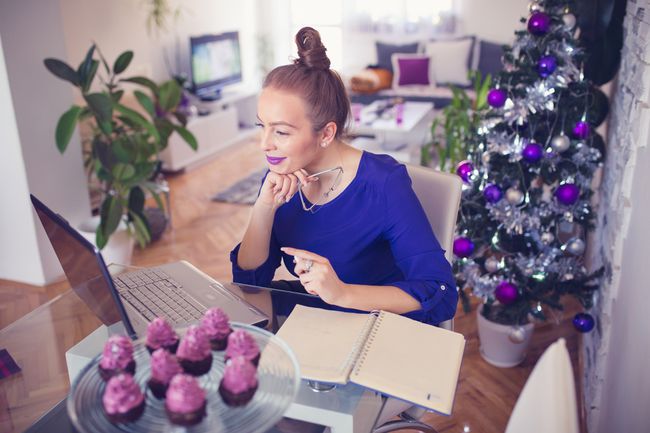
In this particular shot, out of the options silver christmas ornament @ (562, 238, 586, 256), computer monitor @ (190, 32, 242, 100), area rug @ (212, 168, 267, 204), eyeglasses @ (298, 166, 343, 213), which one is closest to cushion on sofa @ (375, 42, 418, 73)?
computer monitor @ (190, 32, 242, 100)

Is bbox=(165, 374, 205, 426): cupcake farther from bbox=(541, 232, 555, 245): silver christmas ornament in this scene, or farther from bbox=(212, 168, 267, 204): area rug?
bbox=(212, 168, 267, 204): area rug

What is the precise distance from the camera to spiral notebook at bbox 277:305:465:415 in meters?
0.92

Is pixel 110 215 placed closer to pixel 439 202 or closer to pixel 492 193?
pixel 492 193

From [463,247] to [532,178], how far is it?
0.34 meters

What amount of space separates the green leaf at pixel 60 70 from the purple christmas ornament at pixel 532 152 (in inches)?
78.9

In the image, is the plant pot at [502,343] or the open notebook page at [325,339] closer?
the open notebook page at [325,339]

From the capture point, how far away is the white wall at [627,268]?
1372mm

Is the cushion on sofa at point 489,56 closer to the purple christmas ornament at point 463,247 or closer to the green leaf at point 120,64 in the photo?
the green leaf at point 120,64

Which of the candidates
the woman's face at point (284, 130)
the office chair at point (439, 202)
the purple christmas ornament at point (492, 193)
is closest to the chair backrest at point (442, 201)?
the office chair at point (439, 202)

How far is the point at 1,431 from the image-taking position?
1.09 meters

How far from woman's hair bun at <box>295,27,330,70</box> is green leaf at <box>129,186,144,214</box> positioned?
1979 mm

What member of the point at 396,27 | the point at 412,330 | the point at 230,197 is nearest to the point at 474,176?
the point at 412,330

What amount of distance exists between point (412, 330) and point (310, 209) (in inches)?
19.6

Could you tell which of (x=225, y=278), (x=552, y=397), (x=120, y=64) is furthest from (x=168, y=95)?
(x=552, y=397)
